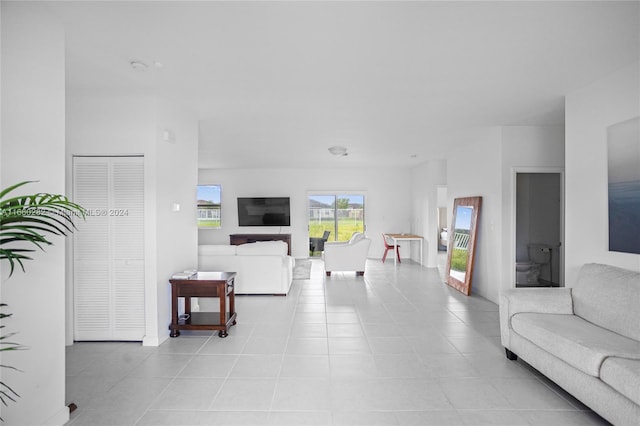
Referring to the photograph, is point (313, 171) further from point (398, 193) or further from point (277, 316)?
point (277, 316)

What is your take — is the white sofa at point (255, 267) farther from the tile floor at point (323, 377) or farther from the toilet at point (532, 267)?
the toilet at point (532, 267)

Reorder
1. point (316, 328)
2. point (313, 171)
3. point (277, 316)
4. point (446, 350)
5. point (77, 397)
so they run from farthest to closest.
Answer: point (313, 171)
point (277, 316)
point (316, 328)
point (446, 350)
point (77, 397)

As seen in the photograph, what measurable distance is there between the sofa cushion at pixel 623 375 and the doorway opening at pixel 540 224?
4.44 meters

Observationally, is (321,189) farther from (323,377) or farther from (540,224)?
(323,377)

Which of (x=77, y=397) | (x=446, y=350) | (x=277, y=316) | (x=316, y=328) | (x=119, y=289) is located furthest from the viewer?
(x=277, y=316)

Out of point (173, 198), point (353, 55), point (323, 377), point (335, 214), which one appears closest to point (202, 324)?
point (173, 198)

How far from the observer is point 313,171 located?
959cm

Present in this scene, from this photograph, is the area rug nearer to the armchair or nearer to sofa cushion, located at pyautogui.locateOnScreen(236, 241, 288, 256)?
the armchair

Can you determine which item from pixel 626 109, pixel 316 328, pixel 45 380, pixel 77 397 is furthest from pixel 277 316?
pixel 626 109

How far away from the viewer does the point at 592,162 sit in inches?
129

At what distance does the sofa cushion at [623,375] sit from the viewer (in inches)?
73.1

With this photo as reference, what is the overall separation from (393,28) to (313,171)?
7.31m

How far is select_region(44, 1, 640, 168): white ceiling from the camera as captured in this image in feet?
7.03

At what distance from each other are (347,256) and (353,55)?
196 inches
